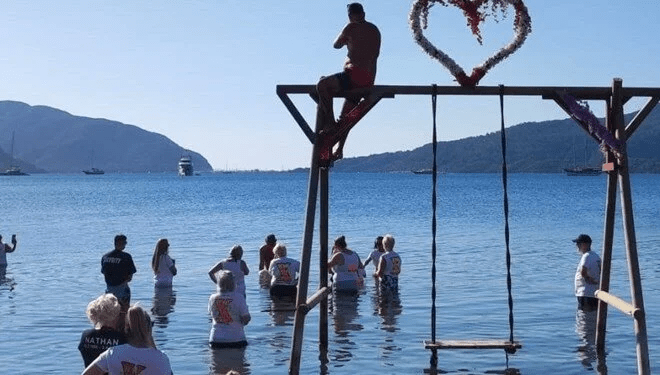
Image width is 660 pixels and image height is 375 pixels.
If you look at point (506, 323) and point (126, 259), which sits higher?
point (126, 259)

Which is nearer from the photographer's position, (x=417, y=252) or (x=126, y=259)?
→ (x=126, y=259)

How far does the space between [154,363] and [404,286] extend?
19.7 metres

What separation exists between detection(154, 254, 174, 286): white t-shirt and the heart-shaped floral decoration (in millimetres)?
12080

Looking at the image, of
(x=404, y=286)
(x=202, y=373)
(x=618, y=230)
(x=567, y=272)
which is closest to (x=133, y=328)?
(x=202, y=373)

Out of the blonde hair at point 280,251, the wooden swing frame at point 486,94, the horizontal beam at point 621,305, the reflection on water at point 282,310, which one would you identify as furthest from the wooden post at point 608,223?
the blonde hair at point 280,251

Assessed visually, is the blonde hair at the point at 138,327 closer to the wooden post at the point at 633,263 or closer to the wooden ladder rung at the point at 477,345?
the wooden ladder rung at the point at 477,345

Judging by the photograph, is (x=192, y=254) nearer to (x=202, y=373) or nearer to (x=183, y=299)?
(x=183, y=299)

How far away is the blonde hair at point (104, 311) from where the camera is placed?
9.02 meters

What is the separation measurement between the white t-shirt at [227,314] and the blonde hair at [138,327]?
6644 mm

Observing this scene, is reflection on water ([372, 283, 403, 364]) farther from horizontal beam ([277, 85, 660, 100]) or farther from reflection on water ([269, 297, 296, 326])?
horizontal beam ([277, 85, 660, 100])

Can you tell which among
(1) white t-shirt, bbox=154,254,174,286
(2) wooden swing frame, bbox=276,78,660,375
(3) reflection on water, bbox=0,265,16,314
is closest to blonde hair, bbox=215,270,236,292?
(2) wooden swing frame, bbox=276,78,660,375

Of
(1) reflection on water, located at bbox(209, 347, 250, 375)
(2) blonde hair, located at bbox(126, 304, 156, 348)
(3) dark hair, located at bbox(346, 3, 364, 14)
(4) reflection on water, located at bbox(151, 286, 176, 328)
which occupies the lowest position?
(1) reflection on water, located at bbox(209, 347, 250, 375)

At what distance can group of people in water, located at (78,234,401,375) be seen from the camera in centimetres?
857

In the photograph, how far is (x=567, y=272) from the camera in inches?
1248
